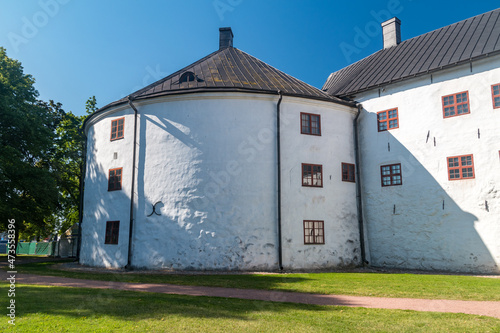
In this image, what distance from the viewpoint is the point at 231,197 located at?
16312 millimetres

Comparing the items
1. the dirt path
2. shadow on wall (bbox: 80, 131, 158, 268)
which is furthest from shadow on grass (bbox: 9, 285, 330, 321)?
shadow on wall (bbox: 80, 131, 158, 268)

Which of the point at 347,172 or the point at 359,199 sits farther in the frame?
the point at 359,199

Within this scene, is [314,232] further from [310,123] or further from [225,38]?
[225,38]

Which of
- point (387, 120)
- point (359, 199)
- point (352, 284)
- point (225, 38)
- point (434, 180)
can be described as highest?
point (225, 38)

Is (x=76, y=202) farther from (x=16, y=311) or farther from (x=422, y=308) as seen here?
(x=422, y=308)

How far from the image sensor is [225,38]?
24109 mm

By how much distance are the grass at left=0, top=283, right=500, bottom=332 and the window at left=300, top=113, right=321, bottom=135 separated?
424 inches

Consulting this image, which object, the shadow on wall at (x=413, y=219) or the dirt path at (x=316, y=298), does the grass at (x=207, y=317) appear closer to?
the dirt path at (x=316, y=298)

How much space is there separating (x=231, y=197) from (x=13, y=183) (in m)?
13.4

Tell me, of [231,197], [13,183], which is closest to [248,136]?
[231,197]

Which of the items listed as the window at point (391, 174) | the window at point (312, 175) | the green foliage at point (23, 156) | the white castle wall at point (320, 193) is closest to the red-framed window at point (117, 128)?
the green foliage at point (23, 156)

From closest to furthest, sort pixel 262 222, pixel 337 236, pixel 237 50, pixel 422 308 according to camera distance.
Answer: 1. pixel 422 308
2. pixel 262 222
3. pixel 337 236
4. pixel 237 50

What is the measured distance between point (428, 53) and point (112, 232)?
1829cm

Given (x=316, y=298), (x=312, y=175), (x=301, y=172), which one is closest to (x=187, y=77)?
(x=301, y=172)
